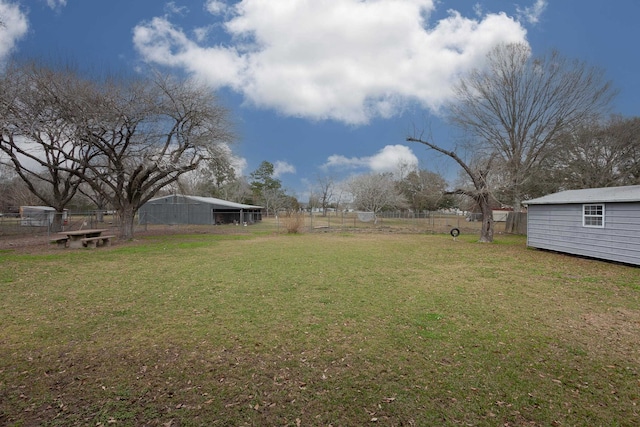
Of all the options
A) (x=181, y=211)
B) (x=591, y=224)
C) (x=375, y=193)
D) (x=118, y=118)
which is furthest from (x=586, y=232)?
(x=181, y=211)

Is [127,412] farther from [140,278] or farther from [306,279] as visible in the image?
[140,278]

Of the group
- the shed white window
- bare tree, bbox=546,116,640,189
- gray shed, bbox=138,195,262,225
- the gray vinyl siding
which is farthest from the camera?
gray shed, bbox=138,195,262,225

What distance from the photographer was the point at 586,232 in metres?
11.4

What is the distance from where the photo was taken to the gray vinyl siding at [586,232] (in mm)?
9844

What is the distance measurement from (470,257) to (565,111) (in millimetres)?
18443

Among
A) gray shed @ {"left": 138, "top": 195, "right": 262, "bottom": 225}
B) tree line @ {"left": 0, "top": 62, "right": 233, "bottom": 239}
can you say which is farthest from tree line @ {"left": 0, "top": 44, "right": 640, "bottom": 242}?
gray shed @ {"left": 138, "top": 195, "right": 262, "bottom": 225}

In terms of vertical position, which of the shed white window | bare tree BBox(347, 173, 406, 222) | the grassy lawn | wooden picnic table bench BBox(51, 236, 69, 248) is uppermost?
bare tree BBox(347, 173, 406, 222)

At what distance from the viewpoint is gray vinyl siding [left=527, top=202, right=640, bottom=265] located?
388 inches

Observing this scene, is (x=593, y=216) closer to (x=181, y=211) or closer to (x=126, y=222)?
(x=126, y=222)

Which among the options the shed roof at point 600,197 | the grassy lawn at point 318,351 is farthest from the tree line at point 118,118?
the shed roof at point 600,197

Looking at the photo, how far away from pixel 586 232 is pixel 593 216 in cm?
62

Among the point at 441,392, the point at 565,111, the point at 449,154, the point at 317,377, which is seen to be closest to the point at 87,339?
the point at 317,377

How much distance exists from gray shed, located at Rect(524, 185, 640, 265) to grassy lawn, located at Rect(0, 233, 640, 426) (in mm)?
3067

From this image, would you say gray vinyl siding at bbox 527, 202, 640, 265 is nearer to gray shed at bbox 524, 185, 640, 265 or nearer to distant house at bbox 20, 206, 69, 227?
gray shed at bbox 524, 185, 640, 265
